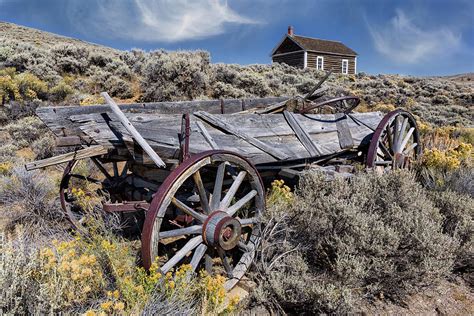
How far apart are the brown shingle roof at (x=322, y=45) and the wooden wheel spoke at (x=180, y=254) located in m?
28.5

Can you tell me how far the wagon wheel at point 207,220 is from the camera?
7.27 ft

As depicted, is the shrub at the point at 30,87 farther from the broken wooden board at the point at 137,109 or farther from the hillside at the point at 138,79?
the broken wooden board at the point at 137,109

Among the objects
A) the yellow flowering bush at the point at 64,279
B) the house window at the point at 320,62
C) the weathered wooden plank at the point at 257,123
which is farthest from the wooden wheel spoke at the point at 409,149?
the house window at the point at 320,62

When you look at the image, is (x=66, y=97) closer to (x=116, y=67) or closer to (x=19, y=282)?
(x=116, y=67)

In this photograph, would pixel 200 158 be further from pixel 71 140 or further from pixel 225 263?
pixel 71 140

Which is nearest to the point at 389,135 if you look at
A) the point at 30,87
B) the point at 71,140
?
the point at 71,140

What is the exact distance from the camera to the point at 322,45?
102 ft

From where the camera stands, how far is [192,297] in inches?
87.4

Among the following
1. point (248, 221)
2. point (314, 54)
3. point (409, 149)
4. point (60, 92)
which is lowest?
point (248, 221)

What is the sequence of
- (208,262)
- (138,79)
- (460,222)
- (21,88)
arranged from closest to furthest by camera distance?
(208,262), (460,222), (21,88), (138,79)

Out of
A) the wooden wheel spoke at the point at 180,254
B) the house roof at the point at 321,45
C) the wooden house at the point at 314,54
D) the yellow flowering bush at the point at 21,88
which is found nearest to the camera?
the wooden wheel spoke at the point at 180,254

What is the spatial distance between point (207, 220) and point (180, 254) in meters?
0.34

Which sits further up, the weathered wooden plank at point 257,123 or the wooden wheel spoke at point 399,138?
the weathered wooden plank at point 257,123

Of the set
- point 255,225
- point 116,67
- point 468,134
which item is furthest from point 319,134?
point 116,67
